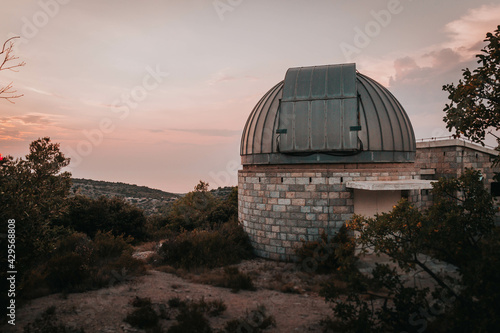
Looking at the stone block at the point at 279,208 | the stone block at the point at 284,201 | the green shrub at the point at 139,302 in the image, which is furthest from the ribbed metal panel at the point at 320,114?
the green shrub at the point at 139,302

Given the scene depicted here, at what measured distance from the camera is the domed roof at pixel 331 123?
440 inches

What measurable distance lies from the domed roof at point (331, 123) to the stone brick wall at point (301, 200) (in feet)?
1.29

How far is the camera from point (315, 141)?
11.2 m

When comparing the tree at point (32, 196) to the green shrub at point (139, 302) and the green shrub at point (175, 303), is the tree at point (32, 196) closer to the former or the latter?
the green shrub at point (139, 302)

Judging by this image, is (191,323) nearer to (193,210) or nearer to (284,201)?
(284,201)

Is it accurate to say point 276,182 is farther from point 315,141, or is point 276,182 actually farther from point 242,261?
point 242,261

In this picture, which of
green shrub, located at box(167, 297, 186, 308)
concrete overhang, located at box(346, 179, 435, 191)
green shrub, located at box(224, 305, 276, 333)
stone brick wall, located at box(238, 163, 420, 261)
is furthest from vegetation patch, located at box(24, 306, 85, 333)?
concrete overhang, located at box(346, 179, 435, 191)

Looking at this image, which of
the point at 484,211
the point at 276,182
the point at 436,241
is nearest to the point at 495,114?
the point at 484,211

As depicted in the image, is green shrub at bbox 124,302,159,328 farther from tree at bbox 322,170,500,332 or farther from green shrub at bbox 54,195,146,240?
green shrub at bbox 54,195,146,240

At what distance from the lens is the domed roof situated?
11.2m

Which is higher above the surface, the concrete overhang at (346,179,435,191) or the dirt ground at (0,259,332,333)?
the concrete overhang at (346,179,435,191)

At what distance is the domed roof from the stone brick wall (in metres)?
0.39

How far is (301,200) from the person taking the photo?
11.3 m

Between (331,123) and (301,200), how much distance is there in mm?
3062
